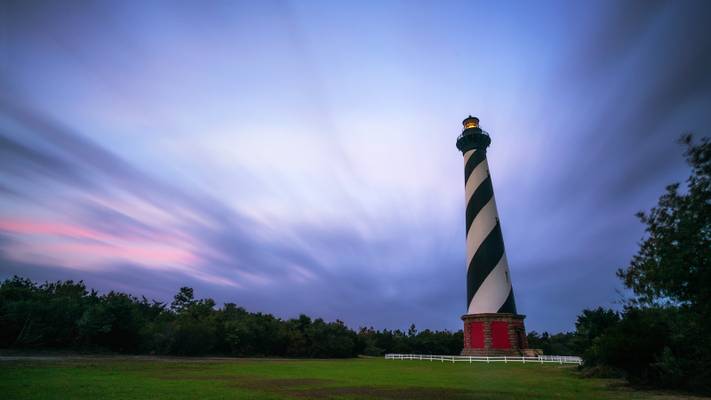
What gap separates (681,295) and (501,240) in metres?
29.7

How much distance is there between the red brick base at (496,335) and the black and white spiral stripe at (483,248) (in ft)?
2.93

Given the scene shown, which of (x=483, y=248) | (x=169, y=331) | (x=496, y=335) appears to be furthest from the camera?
(x=169, y=331)

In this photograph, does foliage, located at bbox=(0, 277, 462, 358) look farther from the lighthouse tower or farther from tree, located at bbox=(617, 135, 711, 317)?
tree, located at bbox=(617, 135, 711, 317)

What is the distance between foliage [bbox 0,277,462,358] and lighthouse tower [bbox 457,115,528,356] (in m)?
26.2

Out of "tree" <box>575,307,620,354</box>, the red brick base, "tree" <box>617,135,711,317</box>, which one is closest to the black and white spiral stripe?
the red brick base

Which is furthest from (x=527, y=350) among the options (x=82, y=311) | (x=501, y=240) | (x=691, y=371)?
(x=82, y=311)

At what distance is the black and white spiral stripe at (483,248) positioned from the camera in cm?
3981

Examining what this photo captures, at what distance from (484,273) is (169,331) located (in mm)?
37787

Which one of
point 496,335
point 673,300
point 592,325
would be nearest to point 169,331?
point 496,335

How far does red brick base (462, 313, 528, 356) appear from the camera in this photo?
37.5m

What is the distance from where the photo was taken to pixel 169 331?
148ft

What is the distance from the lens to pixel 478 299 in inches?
1578

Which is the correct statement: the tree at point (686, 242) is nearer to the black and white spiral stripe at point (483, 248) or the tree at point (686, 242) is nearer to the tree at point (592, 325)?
the tree at point (592, 325)

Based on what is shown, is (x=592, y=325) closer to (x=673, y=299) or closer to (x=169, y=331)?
(x=673, y=299)
